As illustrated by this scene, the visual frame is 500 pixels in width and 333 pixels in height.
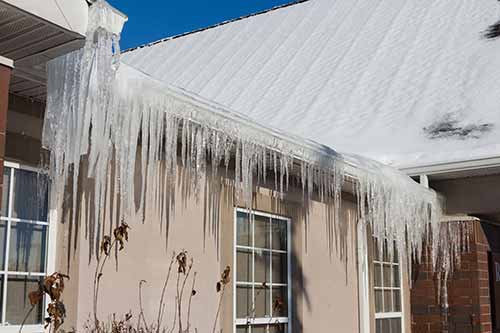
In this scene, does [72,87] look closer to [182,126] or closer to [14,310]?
[182,126]

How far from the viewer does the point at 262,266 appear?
6.34m

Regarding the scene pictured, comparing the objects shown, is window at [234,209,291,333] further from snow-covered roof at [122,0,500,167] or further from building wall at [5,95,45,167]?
building wall at [5,95,45,167]

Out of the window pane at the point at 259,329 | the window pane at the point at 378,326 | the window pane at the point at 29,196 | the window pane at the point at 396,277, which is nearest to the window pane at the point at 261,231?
the window pane at the point at 259,329

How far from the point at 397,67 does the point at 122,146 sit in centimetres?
621

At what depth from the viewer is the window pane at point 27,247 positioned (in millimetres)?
4352

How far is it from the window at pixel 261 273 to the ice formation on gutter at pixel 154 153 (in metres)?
0.39

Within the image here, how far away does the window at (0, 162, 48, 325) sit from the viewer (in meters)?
4.27

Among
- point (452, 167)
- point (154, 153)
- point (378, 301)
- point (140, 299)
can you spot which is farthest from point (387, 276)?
point (154, 153)

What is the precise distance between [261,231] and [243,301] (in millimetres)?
657

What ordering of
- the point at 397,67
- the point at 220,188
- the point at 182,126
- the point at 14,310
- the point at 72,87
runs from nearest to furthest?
the point at 72,87 → the point at 14,310 → the point at 182,126 → the point at 220,188 → the point at 397,67

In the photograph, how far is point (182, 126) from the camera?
4.84 meters

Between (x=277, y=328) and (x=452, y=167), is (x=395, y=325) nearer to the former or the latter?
A: (x=452, y=167)

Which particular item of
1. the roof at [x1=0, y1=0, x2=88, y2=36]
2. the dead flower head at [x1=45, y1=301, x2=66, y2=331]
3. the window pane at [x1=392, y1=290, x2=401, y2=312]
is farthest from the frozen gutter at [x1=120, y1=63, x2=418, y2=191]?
the window pane at [x1=392, y1=290, x2=401, y2=312]

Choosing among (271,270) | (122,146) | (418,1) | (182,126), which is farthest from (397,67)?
(122,146)
